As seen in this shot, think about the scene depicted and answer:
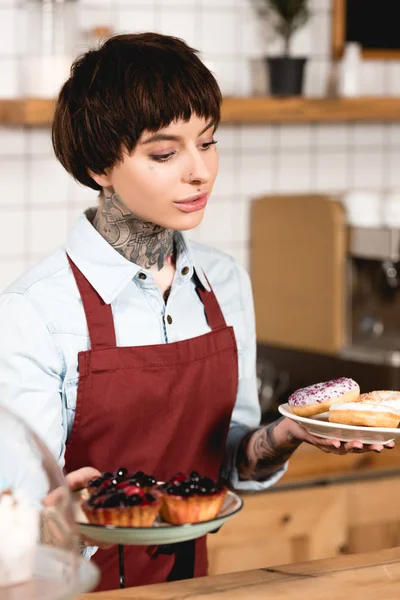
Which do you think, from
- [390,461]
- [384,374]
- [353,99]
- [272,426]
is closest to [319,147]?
[353,99]

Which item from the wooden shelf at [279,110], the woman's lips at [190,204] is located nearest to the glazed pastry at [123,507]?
the woman's lips at [190,204]

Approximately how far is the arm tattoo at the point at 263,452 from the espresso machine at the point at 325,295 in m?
1.09

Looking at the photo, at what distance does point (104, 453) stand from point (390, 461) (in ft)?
4.37

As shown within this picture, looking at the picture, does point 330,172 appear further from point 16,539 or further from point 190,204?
point 16,539

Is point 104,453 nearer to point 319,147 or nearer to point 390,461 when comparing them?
point 390,461

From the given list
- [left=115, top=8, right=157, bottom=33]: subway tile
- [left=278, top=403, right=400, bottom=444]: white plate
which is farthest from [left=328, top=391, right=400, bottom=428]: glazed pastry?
[left=115, top=8, right=157, bottom=33]: subway tile

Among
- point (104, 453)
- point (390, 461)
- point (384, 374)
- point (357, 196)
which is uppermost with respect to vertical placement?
point (357, 196)

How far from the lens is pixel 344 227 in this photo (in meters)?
3.14

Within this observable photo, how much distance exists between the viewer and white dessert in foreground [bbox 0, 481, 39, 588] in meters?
1.12

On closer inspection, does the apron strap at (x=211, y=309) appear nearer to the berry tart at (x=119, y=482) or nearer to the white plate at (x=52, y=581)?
the berry tart at (x=119, y=482)

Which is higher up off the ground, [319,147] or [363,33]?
[363,33]

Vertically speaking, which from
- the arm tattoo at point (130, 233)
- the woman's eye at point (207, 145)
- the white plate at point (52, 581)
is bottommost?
the white plate at point (52, 581)

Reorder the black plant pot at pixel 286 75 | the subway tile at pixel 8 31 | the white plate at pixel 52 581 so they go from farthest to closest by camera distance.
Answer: the black plant pot at pixel 286 75 → the subway tile at pixel 8 31 → the white plate at pixel 52 581

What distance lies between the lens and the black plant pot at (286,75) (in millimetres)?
3137
